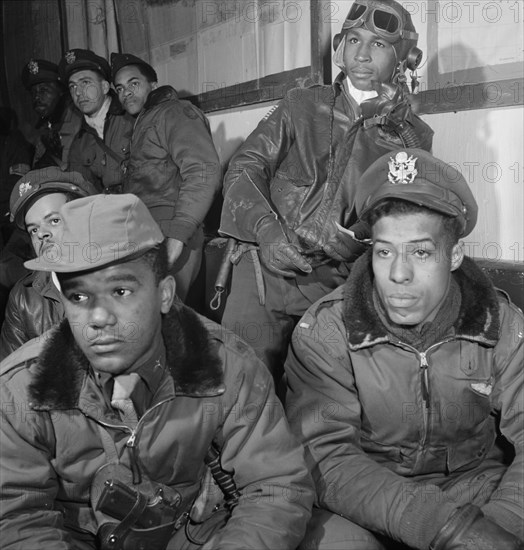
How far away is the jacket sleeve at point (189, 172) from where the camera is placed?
12.9ft

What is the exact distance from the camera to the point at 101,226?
207 cm

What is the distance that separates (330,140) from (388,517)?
1.67 metres

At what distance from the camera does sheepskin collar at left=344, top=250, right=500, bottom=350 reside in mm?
2396

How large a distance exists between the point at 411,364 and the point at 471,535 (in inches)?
22.8

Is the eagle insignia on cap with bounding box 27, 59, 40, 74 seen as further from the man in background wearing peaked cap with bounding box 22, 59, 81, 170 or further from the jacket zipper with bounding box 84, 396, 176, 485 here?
the jacket zipper with bounding box 84, 396, 176, 485

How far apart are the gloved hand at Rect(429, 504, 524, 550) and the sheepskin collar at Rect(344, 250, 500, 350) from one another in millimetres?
576

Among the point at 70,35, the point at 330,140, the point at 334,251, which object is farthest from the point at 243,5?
the point at 70,35

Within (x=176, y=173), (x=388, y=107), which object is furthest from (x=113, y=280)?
(x=176, y=173)

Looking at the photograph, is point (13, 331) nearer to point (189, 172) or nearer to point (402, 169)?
point (189, 172)

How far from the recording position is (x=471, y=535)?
202 centimetres

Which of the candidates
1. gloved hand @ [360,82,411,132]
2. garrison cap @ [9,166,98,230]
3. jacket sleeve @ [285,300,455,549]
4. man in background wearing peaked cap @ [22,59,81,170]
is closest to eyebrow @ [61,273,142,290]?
jacket sleeve @ [285,300,455,549]

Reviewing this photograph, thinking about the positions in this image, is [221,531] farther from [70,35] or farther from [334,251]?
[70,35]

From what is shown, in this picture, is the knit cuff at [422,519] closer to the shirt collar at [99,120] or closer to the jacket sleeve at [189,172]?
the jacket sleeve at [189,172]

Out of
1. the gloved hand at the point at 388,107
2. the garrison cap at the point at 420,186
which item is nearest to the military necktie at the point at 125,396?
the garrison cap at the point at 420,186
